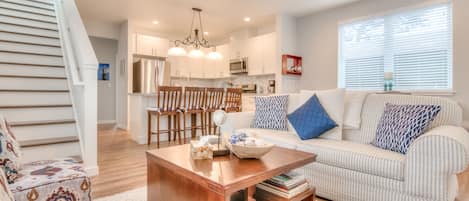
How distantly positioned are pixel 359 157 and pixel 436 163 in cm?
45

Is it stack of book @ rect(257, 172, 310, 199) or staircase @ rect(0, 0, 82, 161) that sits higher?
staircase @ rect(0, 0, 82, 161)

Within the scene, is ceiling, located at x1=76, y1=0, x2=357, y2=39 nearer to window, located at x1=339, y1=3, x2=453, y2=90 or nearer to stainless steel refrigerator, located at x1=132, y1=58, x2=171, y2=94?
window, located at x1=339, y1=3, x2=453, y2=90

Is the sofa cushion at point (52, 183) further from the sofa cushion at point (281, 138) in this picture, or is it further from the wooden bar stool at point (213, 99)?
the wooden bar stool at point (213, 99)

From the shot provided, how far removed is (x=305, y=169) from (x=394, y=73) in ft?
9.75

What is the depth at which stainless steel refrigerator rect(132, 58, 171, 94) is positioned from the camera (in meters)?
5.94

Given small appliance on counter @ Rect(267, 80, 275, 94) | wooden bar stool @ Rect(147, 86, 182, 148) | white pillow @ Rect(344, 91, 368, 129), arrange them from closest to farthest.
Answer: white pillow @ Rect(344, 91, 368, 129), wooden bar stool @ Rect(147, 86, 182, 148), small appliance on counter @ Rect(267, 80, 275, 94)

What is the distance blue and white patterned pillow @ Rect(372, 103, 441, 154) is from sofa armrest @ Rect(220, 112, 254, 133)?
57.4 inches

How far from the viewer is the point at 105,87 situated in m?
7.23

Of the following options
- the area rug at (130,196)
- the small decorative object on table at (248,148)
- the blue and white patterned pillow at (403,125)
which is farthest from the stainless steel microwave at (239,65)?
the small decorative object on table at (248,148)

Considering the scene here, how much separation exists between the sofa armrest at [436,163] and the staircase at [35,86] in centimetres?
305

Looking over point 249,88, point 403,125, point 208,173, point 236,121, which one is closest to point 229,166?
point 208,173

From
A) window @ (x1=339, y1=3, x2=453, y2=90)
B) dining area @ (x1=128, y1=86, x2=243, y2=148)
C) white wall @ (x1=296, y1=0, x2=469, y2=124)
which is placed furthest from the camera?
dining area @ (x1=128, y1=86, x2=243, y2=148)

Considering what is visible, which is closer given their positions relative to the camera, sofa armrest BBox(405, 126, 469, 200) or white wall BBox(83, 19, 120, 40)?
sofa armrest BBox(405, 126, 469, 200)

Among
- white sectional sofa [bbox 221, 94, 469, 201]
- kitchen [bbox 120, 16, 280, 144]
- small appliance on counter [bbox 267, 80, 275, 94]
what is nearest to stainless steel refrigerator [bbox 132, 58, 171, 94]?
kitchen [bbox 120, 16, 280, 144]
